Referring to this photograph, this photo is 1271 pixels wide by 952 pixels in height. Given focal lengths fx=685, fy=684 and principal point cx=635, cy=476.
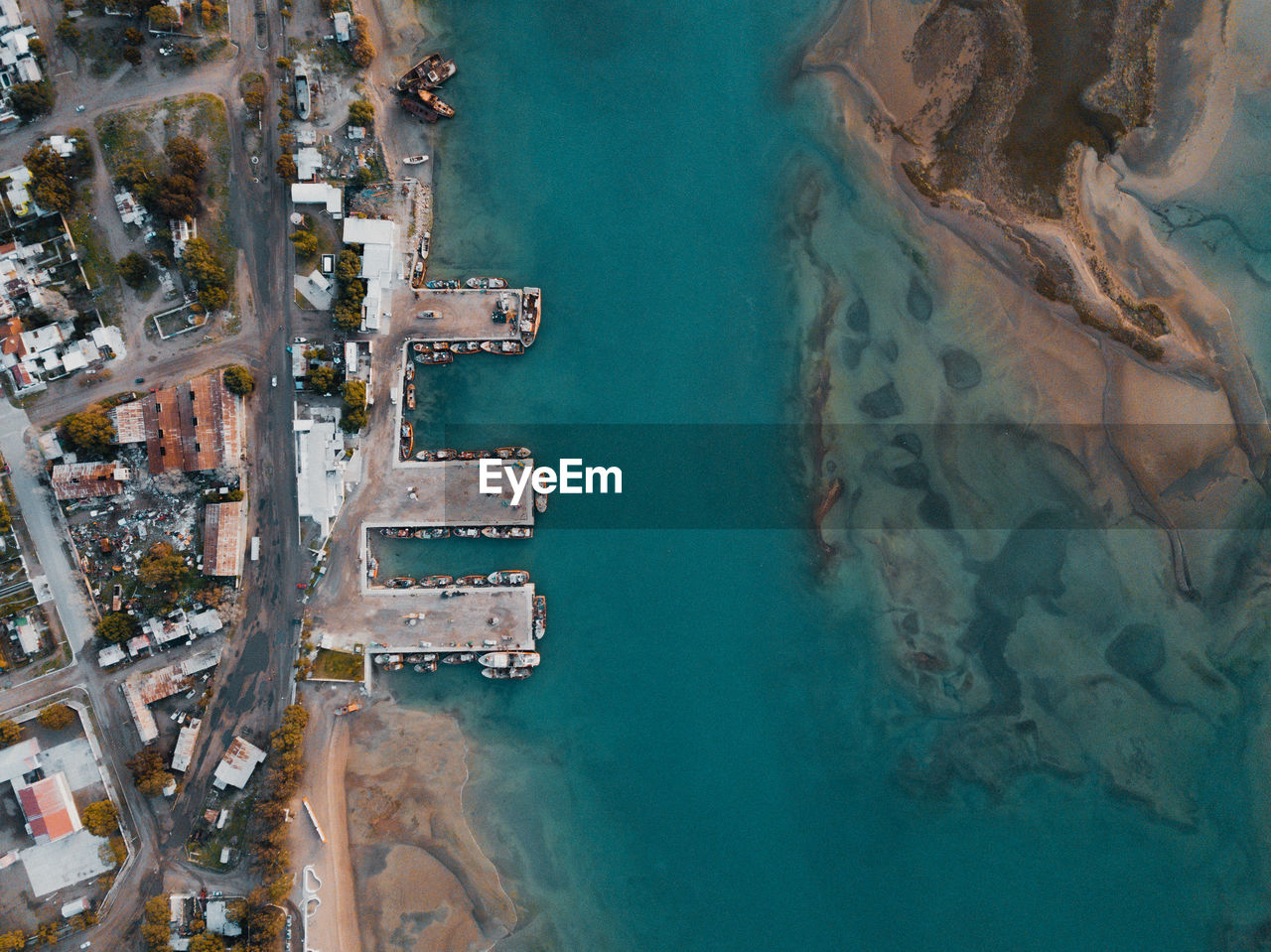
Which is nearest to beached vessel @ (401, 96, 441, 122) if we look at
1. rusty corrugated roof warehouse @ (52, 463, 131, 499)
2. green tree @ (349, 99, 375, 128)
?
green tree @ (349, 99, 375, 128)

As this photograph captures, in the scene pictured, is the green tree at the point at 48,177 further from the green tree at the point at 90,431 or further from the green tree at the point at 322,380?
the green tree at the point at 322,380

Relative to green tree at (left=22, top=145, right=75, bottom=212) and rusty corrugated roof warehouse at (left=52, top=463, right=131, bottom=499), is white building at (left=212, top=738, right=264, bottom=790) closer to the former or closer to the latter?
rusty corrugated roof warehouse at (left=52, top=463, right=131, bottom=499)

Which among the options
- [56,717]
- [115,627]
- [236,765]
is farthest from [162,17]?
[236,765]

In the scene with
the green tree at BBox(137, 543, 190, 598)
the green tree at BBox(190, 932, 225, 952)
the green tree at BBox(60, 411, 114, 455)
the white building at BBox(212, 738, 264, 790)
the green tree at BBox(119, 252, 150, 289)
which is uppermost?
the green tree at BBox(119, 252, 150, 289)

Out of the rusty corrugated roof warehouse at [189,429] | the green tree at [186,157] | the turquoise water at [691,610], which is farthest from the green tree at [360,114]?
the rusty corrugated roof warehouse at [189,429]

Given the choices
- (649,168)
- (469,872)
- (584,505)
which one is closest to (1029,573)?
(584,505)

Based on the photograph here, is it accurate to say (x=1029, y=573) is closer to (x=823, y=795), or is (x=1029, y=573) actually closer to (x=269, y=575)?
(x=823, y=795)
